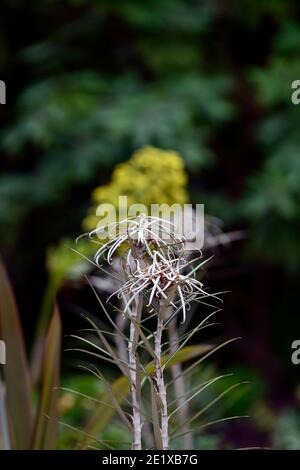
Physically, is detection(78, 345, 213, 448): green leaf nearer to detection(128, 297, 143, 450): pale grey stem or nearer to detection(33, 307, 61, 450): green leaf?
detection(33, 307, 61, 450): green leaf

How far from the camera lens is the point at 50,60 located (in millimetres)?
4410

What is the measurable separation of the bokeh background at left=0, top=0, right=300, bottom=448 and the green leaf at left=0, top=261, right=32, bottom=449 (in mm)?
2220

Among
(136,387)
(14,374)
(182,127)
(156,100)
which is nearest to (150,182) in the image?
(14,374)

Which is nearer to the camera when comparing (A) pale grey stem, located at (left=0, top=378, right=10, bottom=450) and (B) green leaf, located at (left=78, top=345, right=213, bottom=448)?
(B) green leaf, located at (left=78, top=345, right=213, bottom=448)

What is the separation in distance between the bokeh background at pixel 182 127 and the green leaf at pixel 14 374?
2220 mm

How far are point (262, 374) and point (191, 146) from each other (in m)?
2.03

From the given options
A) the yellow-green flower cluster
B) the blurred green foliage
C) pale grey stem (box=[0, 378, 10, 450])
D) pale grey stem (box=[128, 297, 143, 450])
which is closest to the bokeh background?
the blurred green foliage

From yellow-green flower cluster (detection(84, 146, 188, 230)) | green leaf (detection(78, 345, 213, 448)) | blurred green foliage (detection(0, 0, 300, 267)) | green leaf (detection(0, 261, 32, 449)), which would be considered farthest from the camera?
blurred green foliage (detection(0, 0, 300, 267))

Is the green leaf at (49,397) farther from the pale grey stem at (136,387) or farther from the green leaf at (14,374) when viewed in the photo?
the pale grey stem at (136,387)

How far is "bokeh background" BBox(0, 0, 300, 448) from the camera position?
157 inches

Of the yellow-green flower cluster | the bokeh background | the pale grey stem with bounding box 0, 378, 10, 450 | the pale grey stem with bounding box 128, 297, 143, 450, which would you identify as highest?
the bokeh background

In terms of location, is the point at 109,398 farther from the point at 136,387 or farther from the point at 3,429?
the point at 136,387

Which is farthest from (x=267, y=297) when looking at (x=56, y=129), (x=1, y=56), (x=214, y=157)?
(x=1, y=56)
